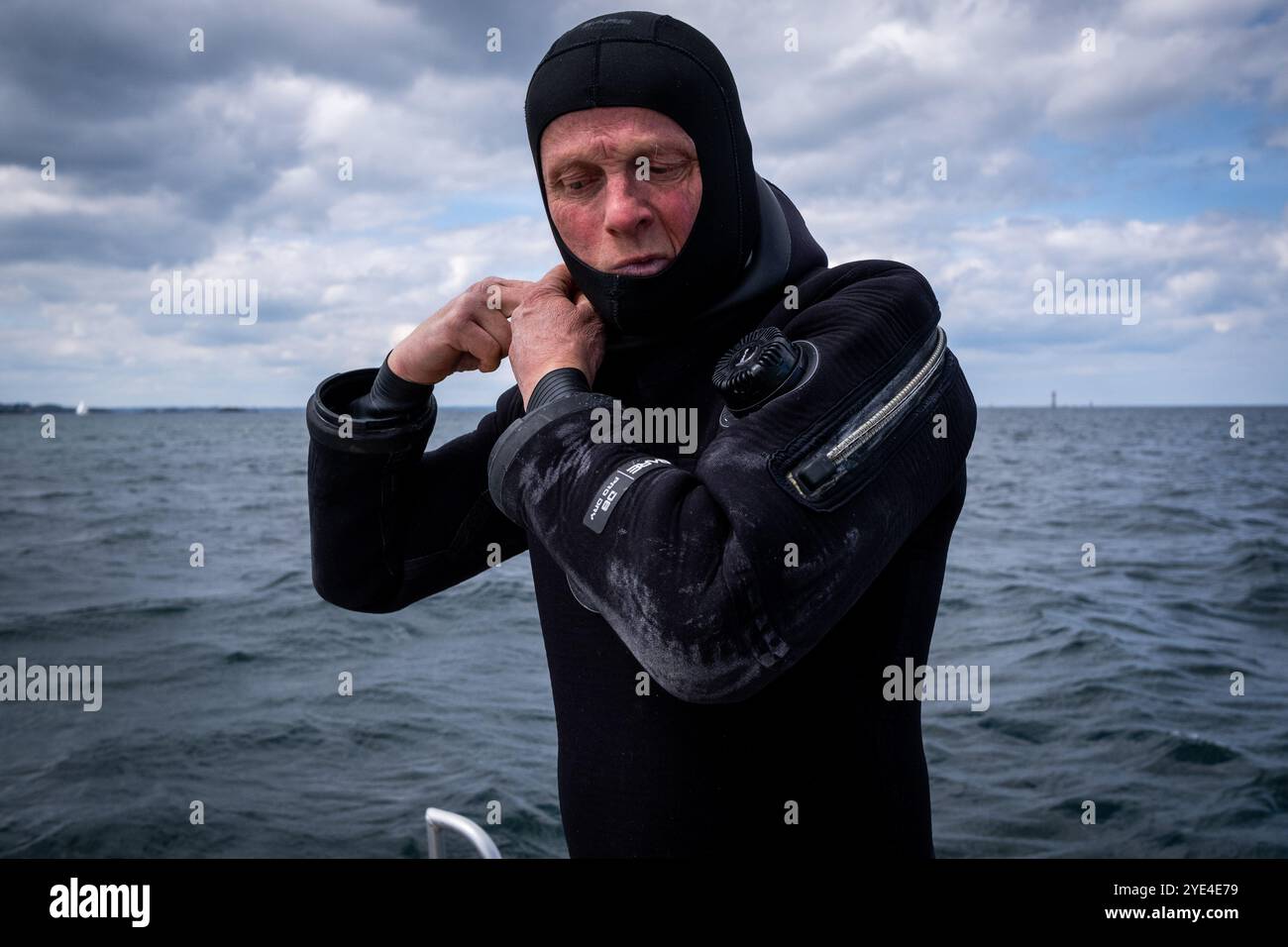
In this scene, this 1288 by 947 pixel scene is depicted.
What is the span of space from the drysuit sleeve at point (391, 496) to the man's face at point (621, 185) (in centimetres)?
52

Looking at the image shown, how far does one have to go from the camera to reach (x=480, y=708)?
1030 cm

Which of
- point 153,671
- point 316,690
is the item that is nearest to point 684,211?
point 316,690

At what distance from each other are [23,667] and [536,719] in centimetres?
714

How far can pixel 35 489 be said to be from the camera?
3484cm

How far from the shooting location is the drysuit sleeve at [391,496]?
7.77 feet

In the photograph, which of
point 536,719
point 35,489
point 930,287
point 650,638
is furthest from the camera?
point 35,489

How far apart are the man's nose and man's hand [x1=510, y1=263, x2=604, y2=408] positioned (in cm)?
18

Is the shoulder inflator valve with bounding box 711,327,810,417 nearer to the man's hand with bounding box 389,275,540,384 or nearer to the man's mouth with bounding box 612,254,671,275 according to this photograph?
the man's mouth with bounding box 612,254,671,275

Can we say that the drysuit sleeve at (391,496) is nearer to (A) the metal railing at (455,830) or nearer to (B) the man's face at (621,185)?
(B) the man's face at (621,185)

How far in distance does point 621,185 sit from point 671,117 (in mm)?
163

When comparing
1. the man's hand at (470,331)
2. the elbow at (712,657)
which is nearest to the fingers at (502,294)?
the man's hand at (470,331)

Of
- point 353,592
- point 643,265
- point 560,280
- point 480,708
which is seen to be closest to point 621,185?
point 643,265
